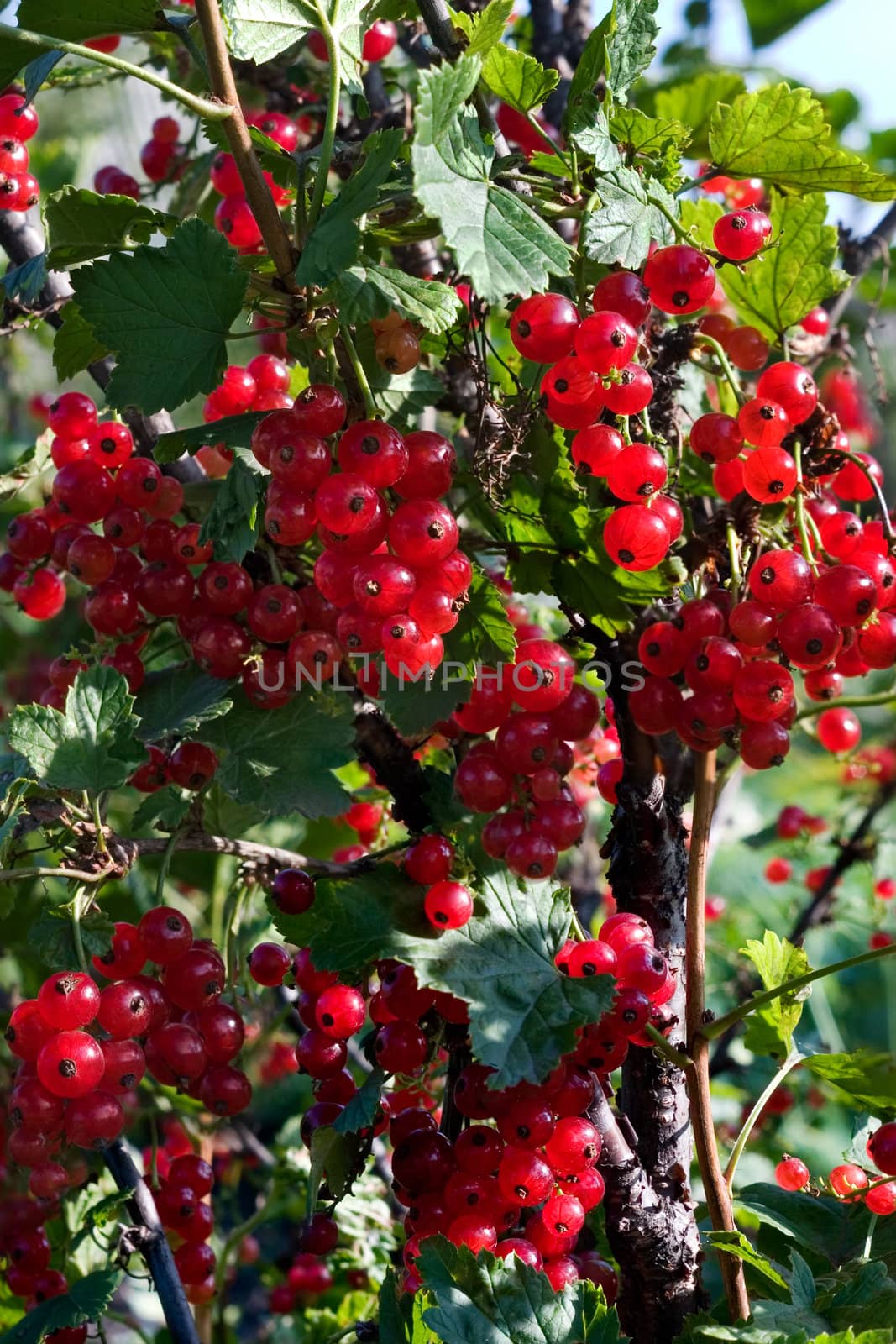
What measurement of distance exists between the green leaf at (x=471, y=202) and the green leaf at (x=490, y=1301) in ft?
1.87

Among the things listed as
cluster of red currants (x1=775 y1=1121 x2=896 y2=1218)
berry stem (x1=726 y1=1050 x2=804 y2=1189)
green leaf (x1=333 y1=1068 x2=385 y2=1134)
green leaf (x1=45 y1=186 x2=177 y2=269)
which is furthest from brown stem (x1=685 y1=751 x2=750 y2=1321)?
green leaf (x1=45 y1=186 x2=177 y2=269)

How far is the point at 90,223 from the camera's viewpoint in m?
0.83

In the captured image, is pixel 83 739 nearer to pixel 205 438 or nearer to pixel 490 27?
pixel 205 438

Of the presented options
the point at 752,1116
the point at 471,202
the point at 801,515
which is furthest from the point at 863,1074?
the point at 471,202

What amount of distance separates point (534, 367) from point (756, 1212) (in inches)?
26.2

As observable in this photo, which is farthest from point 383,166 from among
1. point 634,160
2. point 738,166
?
point 738,166

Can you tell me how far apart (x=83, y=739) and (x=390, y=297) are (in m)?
0.38

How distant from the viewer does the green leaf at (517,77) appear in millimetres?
763

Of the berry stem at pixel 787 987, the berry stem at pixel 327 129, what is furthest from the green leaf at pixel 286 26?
the berry stem at pixel 787 987

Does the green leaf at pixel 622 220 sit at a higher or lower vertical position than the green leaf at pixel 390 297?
higher

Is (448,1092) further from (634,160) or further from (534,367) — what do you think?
(634,160)

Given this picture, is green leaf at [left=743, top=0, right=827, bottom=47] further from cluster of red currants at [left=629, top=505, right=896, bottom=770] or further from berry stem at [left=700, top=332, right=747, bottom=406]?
cluster of red currants at [left=629, top=505, right=896, bottom=770]

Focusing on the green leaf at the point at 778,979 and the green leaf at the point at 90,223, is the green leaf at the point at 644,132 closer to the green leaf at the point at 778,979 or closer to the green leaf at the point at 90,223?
the green leaf at the point at 90,223

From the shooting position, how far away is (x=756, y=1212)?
89 cm
